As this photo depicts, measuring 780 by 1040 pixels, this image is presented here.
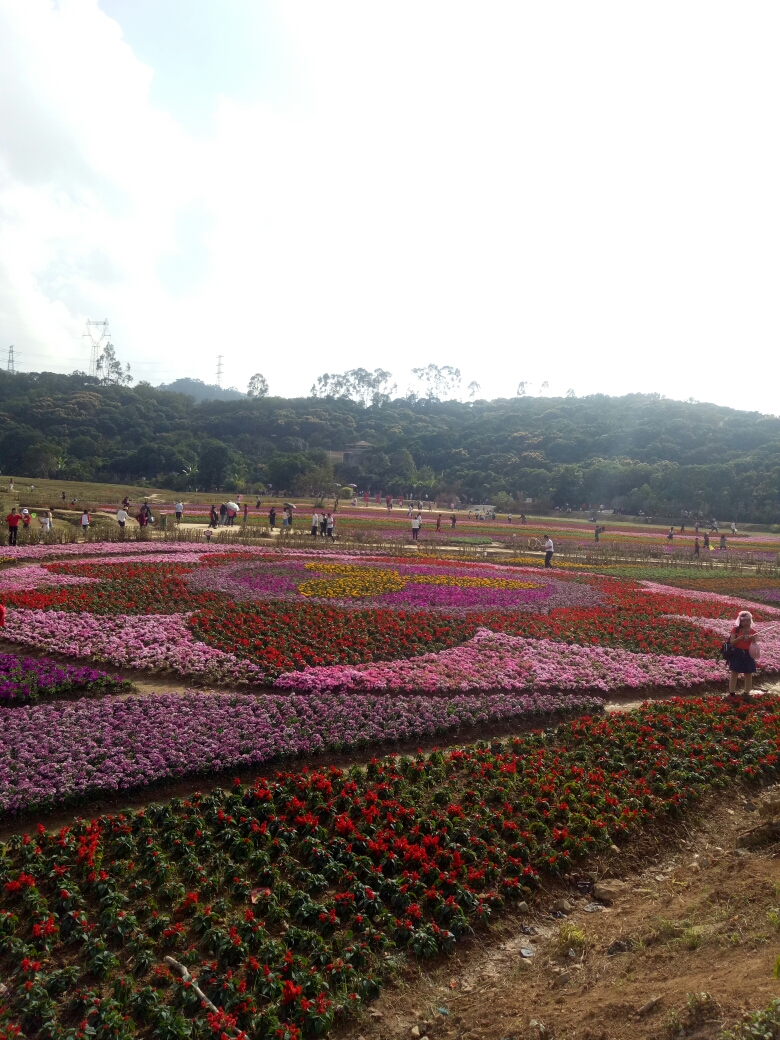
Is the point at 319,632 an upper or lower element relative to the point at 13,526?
lower

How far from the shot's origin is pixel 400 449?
102m

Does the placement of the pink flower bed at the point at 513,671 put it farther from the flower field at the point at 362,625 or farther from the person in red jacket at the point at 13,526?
the person in red jacket at the point at 13,526

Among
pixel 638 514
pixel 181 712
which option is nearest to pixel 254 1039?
pixel 181 712

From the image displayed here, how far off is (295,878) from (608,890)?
274cm

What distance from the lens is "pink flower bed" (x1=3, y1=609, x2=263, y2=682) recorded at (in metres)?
11.2

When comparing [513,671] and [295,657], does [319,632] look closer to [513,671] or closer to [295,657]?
[295,657]

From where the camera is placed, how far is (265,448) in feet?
342

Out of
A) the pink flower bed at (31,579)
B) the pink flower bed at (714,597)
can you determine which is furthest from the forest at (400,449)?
the pink flower bed at (31,579)

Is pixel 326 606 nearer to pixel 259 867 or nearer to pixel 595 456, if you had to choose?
pixel 259 867

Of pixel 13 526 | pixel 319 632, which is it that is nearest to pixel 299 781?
pixel 319 632

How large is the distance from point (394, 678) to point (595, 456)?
90.2 m

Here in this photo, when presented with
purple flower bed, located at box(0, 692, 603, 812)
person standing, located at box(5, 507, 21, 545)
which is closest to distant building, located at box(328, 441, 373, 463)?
person standing, located at box(5, 507, 21, 545)

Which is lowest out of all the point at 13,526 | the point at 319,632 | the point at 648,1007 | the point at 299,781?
the point at 299,781

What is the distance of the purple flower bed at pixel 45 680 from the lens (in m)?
9.39
